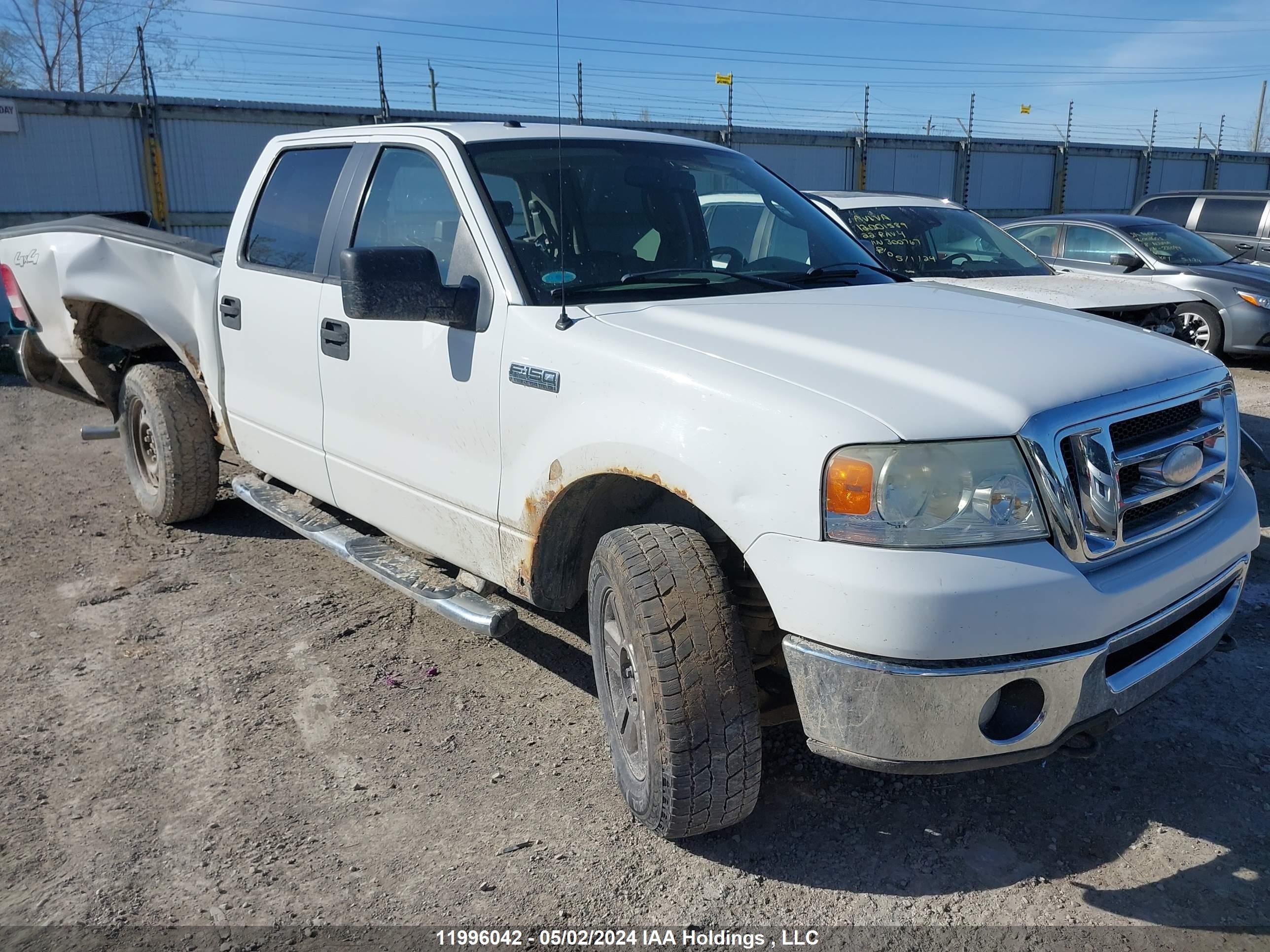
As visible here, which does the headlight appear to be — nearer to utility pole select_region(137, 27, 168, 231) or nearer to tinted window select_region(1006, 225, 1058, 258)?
tinted window select_region(1006, 225, 1058, 258)

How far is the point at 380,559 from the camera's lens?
3941 mm

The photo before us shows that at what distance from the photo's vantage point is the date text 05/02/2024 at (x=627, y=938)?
2.55 meters

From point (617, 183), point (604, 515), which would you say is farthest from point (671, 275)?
point (604, 515)

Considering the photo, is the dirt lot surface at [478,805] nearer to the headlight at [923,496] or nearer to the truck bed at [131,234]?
the headlight at [923,496]

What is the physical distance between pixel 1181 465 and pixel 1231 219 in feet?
40.3

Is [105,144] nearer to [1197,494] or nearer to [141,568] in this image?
[141,568]

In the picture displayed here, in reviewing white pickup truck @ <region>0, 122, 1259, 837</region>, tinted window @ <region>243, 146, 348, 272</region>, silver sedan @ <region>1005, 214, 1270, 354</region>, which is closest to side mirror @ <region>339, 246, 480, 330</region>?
white pickup truck @ <region>0, 122, 1259, 837</region>

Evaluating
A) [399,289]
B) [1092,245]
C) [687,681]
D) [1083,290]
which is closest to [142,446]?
[399,289]

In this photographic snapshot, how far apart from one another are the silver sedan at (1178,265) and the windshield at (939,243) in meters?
1.64

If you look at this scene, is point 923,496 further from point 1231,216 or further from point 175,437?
point 1231,216

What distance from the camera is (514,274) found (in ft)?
10.7

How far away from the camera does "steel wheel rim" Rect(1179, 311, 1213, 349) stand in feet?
33.3

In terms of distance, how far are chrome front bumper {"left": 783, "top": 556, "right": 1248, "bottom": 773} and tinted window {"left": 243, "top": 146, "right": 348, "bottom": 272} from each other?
2777 millimetres

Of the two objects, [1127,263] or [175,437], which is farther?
[1127,263]
